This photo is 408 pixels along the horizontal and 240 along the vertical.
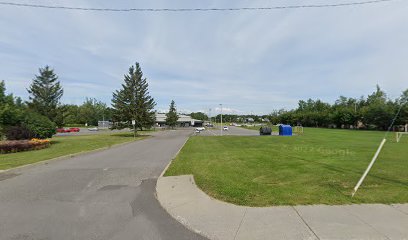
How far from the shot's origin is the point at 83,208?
20.1ft

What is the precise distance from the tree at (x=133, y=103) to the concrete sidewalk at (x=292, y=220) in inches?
1636

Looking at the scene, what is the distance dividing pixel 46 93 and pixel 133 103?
18413 millimetres

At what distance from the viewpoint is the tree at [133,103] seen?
46.3m

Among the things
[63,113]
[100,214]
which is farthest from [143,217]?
[63,113]

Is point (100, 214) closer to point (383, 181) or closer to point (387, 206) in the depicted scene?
point (387, 206)

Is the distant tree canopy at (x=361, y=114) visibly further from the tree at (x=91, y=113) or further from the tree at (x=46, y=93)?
the tree at (x=91, y=113)

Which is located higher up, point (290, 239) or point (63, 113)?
point (63, 113)

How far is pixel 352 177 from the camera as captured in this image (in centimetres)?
838

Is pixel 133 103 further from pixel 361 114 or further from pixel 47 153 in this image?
pixel 361 114

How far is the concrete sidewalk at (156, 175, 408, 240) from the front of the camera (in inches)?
174

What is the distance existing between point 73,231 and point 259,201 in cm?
376

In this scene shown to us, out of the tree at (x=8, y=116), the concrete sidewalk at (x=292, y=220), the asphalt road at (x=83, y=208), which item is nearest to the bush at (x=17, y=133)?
the tree at (x=8, y=116)

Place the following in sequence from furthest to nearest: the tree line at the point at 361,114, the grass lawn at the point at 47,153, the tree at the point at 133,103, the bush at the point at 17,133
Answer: the tree line at the point at 361,114
the tree at the point at 133,103
the bush at the point at 17,133
the grass lawn at the point at 47,153

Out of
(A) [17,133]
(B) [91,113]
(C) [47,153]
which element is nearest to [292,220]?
(C) [47,153]
